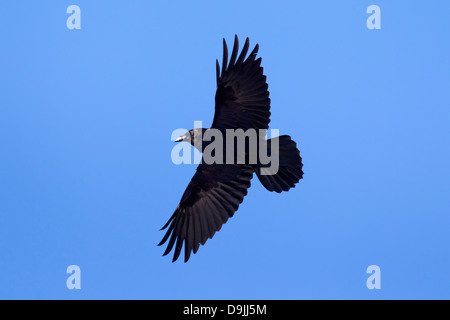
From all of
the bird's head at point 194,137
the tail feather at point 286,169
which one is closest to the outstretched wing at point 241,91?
the bird's head at point 194,137

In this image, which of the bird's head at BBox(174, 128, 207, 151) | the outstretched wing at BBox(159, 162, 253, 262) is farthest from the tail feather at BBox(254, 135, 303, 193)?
the bird's head at BBox(174, 128, 207, 151)

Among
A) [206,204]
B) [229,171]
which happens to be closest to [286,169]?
[229,171]

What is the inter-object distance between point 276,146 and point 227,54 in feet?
5.00

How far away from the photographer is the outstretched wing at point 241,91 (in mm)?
11289

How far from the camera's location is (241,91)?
1134 centimetres

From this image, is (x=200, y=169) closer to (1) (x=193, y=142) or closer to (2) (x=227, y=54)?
(1) (x=193, y=142)

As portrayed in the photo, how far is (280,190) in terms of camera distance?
11883 mm

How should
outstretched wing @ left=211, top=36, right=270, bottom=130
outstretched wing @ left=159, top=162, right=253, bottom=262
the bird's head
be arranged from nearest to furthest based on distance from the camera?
1. outstretched wing @ left=211, top=36, right=270, bottom=130
2. the bird's head
3. outstretched wing @ left=159, top=162, right=253, bottom=262

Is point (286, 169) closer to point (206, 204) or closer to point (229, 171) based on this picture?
point (229, 171)

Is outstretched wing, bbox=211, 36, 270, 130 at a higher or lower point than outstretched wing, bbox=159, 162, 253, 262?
higher

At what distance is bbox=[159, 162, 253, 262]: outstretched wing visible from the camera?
11.7 m

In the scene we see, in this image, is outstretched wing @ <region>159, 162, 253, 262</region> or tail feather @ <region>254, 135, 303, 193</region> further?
tail feather @ <region>254, 135, 303, 193</region>

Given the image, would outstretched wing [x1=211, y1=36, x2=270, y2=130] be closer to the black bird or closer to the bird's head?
the black bird

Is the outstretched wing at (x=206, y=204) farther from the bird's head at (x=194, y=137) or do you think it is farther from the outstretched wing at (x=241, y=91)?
the outstretched wing at (x=241, y=91)
